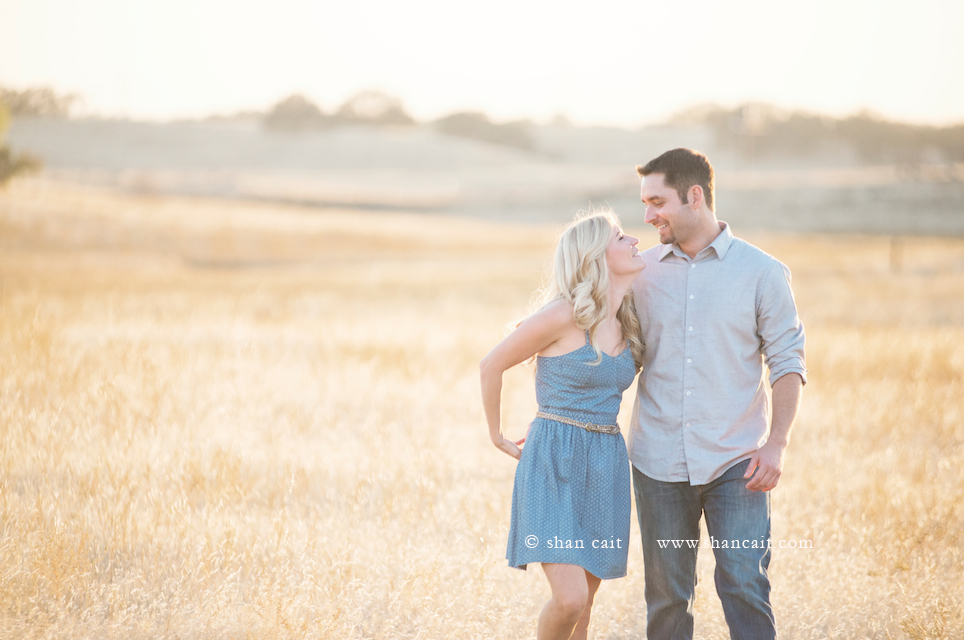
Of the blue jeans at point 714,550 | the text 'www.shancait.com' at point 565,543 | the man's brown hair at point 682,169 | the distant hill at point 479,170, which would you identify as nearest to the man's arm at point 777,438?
the blue jeans at point 714,550

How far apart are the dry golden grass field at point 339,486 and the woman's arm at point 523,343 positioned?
5.03ft

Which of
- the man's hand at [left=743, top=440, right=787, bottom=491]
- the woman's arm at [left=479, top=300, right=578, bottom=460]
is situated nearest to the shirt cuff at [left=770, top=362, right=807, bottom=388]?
the man's hand at [left=743, top=440, right=787, bottom=491]

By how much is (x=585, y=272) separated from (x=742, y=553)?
4.56 feet

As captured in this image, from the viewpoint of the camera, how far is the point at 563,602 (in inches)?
121

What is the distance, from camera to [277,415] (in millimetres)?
7520

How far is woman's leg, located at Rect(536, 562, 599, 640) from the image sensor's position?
3072 millimetres

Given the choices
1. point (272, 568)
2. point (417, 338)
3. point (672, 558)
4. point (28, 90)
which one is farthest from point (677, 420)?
point (28, 90)

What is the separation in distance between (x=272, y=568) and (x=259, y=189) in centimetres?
4952

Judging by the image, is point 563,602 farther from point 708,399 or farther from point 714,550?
point 708,399

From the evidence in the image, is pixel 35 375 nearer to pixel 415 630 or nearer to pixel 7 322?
pixel 7 322

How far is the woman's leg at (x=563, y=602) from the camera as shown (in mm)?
3072

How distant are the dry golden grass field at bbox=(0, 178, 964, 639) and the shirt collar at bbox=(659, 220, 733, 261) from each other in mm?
2208

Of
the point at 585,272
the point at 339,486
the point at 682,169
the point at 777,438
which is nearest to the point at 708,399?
the point at 777,438

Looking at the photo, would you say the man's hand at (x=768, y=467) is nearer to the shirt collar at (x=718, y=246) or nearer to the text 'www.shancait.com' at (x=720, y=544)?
the text 'www.shancait.com' at (x=720, y=544)
